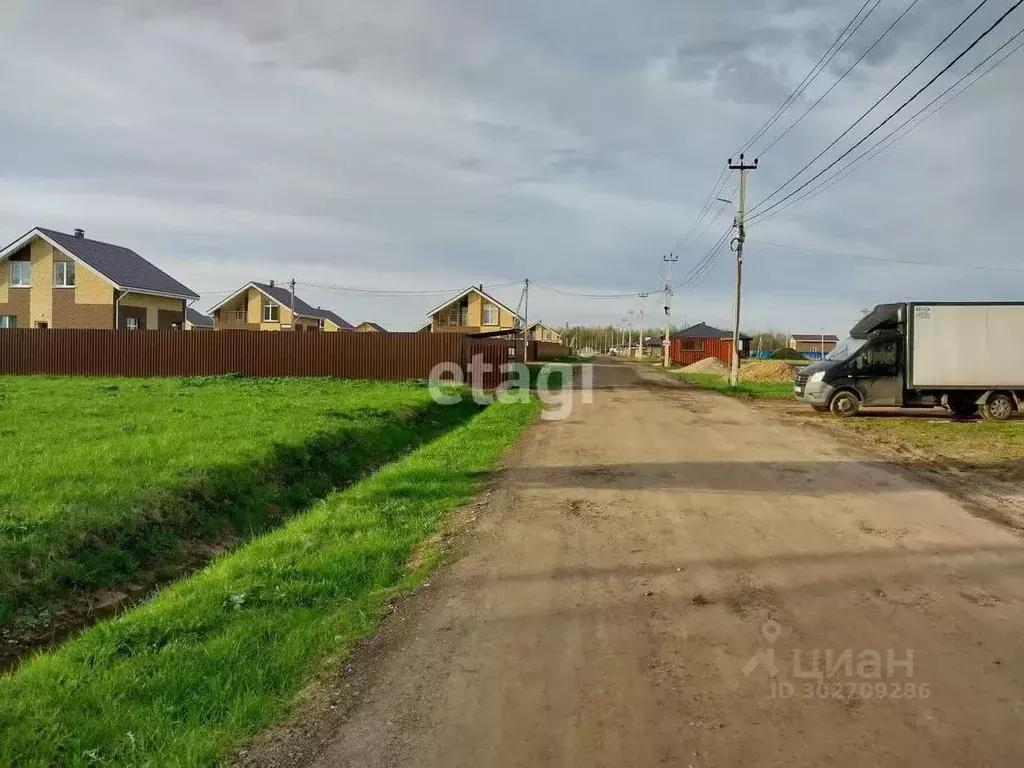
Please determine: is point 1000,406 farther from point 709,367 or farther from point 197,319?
point 197,319

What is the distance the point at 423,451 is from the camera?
493 inches

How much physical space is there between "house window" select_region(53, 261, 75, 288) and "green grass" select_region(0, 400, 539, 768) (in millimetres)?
34076

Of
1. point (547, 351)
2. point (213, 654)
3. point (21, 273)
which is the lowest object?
point (213, 654)

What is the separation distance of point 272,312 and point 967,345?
50376 millimetres

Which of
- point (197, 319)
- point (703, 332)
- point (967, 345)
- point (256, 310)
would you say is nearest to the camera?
point (967, 345)

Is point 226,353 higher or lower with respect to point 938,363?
higher

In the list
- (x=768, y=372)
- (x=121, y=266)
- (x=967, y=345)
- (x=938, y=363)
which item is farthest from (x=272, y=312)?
(x=967, y=345)

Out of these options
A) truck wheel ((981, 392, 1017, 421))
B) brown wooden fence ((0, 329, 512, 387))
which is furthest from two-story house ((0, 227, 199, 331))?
truck wheel ((981, 392, 1017, 421))

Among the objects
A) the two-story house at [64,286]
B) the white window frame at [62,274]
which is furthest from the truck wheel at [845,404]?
the white window frame at [62,274]

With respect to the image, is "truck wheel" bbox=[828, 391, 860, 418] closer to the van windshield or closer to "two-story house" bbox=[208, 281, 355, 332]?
the van windshield

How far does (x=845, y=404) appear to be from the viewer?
62.1 ft

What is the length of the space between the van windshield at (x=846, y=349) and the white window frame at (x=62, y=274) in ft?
109

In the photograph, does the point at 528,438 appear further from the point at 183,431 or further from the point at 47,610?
the point at 47,610

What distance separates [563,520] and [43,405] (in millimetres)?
12559
